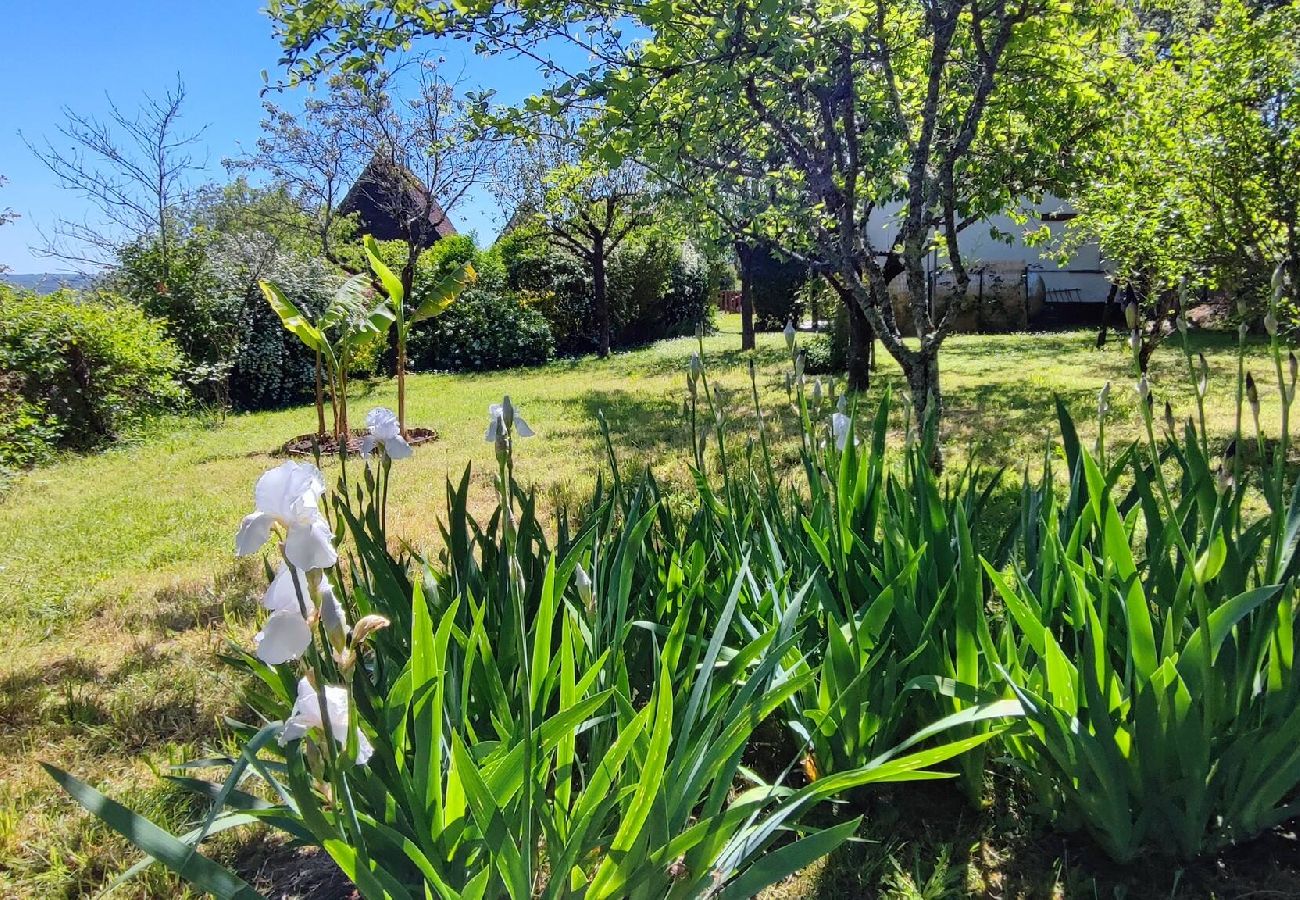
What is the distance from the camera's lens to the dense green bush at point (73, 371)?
309 inches

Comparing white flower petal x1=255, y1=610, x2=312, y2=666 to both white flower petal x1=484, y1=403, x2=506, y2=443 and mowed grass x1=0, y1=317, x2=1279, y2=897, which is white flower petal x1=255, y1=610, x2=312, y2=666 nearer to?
white flower petal x1=484, y1=403, x2=506, y2=443

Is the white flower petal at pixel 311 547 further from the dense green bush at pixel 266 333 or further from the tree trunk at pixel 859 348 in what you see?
the dense green bush at pixel 266 333

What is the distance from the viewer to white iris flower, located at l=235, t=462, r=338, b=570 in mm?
939

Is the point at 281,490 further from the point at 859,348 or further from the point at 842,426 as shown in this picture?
the point at 859,348

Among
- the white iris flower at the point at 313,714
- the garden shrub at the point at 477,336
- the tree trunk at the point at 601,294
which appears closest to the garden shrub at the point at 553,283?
the tree trunk at the point at 601,294

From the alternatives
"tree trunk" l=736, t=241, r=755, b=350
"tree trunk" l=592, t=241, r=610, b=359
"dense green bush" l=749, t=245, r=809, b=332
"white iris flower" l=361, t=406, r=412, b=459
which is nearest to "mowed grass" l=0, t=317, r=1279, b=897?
"white iris flower" l=361, t=406, r=412, b=459

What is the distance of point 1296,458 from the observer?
5.23 meters

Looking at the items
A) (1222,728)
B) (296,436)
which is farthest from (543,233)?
(1222,728)

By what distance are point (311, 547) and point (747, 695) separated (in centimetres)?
93

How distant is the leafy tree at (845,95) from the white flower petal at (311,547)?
2036mm

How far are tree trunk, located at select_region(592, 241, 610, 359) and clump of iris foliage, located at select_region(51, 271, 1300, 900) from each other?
14355 millimetres

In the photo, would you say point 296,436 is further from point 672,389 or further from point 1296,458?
point 1296,458

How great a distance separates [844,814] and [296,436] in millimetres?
8300

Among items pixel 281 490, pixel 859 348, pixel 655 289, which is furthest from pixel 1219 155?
pixel 655 289
